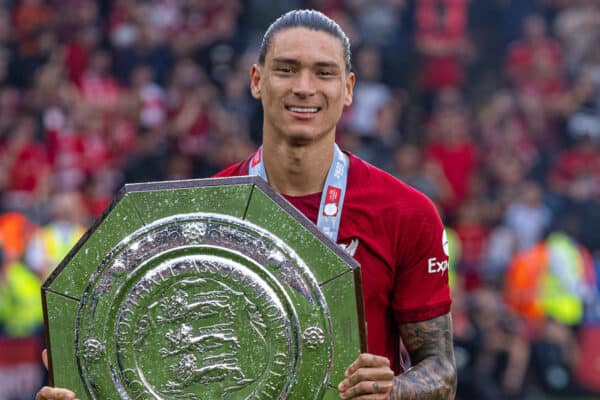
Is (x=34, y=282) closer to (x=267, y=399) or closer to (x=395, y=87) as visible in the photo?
(x=395, y=87)

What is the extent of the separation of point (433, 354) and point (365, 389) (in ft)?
1.97

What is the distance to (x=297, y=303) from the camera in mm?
3486

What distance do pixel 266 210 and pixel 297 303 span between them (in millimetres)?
266

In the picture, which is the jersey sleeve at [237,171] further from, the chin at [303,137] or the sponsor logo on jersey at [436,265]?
the sponsor logo on jersey at [436,265]

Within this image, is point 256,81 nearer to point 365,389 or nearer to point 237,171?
point 237,171

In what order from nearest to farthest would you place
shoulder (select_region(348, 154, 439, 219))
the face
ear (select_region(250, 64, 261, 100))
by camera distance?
the face → shoulder (select_region(348, 154, 439, 219)) → ear (select_region(250, 64, 261, 100))

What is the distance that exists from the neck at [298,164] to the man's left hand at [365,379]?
0.77 m

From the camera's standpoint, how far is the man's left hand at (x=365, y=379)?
3.40 m

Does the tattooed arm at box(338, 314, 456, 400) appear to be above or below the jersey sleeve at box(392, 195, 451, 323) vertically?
below

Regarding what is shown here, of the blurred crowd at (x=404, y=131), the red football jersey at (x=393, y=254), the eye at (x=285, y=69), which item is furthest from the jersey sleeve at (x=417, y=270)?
the blurred crowd at (x=404, y=131)

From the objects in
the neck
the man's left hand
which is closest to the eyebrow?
the neck

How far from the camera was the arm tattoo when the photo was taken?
3871 mm

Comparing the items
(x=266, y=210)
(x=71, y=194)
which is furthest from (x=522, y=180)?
(x=266, y=210)

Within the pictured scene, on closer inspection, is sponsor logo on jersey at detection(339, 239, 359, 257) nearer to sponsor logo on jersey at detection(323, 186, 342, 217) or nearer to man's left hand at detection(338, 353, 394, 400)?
sponsor logo on jersey at detection(323, 186, 342, 217)
